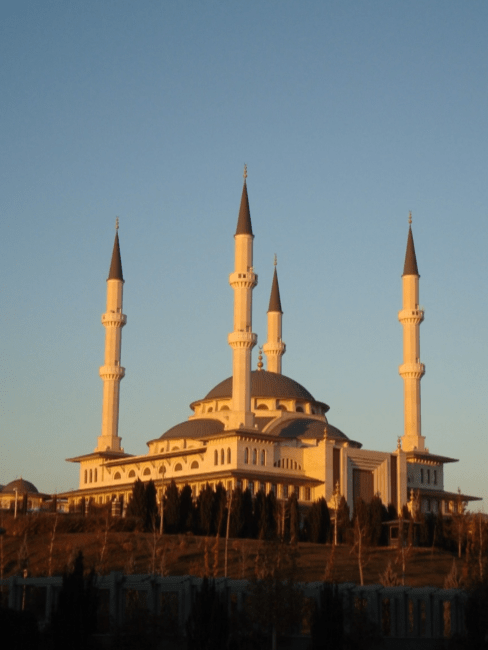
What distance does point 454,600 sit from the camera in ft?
116

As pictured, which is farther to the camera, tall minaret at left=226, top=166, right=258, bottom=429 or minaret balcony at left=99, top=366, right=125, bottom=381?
minaret balcony at left=99, top=366, right=125, bottom=381

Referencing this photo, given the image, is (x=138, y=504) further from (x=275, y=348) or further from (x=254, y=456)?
(x=275, y=348)

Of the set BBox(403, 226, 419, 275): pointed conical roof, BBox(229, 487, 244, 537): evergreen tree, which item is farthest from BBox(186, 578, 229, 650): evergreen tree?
BBox(403, 226, 419, 275): pointed conical roof

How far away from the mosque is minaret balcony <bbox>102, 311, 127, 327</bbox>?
87mm

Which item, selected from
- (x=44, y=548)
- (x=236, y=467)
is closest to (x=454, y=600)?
(x=44, y=548)

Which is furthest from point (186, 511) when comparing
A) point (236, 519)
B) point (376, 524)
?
point (376, 524)

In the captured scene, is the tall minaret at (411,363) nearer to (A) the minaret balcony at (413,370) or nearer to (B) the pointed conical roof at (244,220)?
(A) the minaret balcony at (413,370)

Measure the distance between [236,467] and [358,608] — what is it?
30977mm

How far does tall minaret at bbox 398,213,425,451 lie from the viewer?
7159 centimetres

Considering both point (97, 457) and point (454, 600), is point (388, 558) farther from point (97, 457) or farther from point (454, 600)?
point (97, 457)

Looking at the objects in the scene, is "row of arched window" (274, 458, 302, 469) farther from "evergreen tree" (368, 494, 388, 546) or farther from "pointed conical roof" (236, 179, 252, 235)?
"pointed conical roof" (236, 179, 252, 235)

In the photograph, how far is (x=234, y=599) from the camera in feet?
117

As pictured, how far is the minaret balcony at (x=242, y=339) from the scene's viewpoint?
213ft

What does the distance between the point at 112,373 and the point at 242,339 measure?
11.3m
